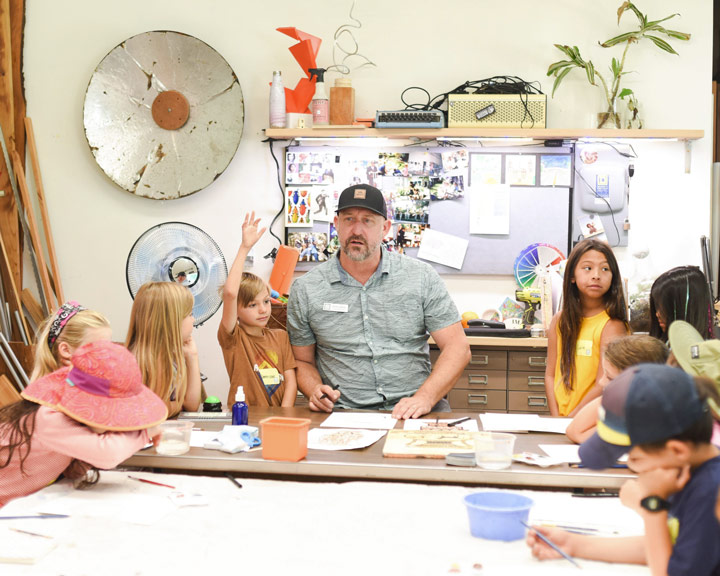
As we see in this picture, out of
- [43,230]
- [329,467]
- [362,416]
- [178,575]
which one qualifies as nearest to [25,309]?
[43,230]

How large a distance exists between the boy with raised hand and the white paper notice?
3404 millimetres

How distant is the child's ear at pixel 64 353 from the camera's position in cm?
232

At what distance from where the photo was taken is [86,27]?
4836mm

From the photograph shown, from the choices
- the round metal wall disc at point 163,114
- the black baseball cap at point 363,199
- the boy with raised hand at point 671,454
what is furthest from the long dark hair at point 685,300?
the round metal wall disc at point 163,114

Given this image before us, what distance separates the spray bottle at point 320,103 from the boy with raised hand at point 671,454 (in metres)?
3.48

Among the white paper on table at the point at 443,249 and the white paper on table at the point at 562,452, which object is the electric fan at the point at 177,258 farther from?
the white paper on table at the point at 562,452

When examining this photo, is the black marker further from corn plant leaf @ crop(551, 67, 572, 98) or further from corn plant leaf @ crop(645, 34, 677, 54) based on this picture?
corn plant leaf @ crop(645, 34, 677, 54)

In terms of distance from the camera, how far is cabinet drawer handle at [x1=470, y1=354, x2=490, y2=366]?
13.5 ft

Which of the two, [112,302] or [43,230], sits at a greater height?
[43,230]

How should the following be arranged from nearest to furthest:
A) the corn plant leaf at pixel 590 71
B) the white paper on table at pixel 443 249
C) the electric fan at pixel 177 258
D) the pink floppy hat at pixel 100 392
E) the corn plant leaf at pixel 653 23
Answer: the pink floppy hat at pixel 100 392 → the electric fan at pixel 177 258 → the corn plant leaf at pixel 653 23 → the corn plant leaf at pixel 590 71 → the white paper on table at pixel 443 249

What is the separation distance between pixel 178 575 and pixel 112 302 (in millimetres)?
3683

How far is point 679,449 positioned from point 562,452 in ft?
3.37

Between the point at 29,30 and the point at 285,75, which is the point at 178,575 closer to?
the point at 285,75

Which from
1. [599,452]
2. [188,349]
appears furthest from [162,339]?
[599,452]
